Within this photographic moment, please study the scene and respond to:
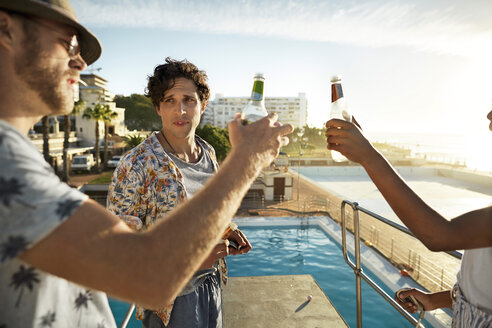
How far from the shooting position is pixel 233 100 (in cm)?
12950

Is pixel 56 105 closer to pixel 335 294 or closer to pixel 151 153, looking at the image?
pixel 151 153

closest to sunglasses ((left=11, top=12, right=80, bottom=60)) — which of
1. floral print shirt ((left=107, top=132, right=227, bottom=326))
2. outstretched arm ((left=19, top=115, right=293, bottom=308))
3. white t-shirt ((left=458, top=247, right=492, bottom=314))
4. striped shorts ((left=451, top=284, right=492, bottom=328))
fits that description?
outstretched arm ((left=19, top=115, right=293, bottom=308))

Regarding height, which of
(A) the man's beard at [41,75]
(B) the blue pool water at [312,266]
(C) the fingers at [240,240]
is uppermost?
(A) the man's beard at [41,75]

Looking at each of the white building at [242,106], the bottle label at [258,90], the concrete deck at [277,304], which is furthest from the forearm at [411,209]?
the white building at [242,106]

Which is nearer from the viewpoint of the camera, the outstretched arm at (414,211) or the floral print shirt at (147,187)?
the outstretched arm at (414,211)

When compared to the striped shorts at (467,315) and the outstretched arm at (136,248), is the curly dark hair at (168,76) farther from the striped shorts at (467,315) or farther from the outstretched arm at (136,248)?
the striped shorts at (467,315)

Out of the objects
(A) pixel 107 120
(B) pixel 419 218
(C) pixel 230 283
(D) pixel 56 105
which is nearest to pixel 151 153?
(D) pixel 56 105

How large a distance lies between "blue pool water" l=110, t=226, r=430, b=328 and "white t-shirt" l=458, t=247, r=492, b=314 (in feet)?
29.8

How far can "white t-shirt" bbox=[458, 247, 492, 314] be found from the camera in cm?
122

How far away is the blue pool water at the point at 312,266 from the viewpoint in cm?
959

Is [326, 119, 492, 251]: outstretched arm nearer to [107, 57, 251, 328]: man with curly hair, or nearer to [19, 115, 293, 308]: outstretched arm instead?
[19, 115, 293, 308]: outstretched arm

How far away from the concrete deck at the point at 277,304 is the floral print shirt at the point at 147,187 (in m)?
2.84

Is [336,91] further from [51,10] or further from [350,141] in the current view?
[51,10]

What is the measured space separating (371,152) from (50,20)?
4.22 ft
